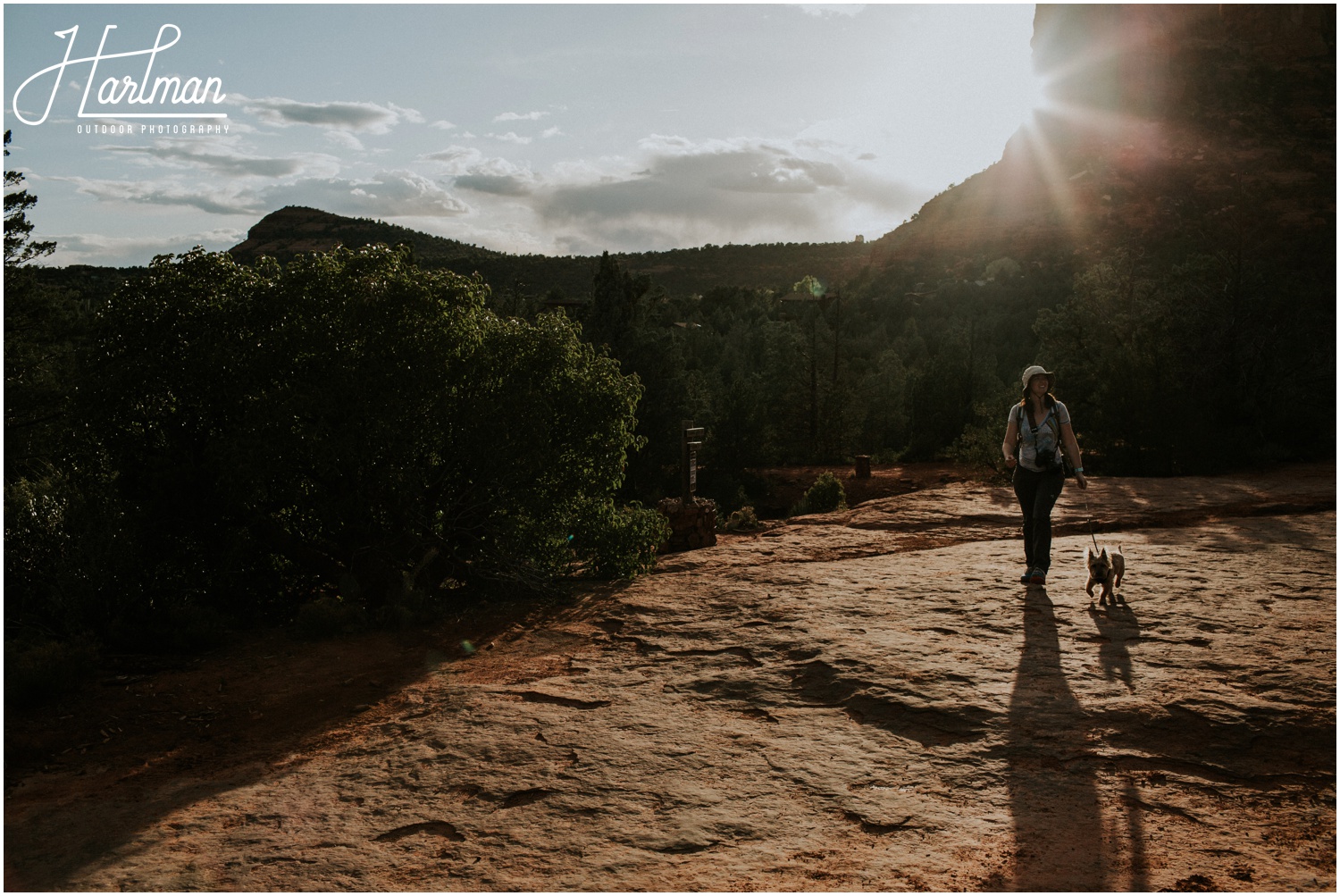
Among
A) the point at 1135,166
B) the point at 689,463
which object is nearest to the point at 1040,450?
Result: the point at 689,463

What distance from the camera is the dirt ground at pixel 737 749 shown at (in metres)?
3.12

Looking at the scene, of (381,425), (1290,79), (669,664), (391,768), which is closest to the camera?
(391,768)

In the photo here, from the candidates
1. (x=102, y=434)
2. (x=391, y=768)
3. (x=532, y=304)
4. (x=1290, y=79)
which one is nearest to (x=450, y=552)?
(x=102, y=434)

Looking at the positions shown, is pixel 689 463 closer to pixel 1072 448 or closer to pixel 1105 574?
pixel 1072 448

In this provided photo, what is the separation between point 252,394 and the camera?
6418mm

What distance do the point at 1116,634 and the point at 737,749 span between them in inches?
114

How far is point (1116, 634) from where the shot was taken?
217 inches

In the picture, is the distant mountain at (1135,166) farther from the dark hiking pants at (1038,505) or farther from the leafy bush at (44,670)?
the leafy bush at (44,670)

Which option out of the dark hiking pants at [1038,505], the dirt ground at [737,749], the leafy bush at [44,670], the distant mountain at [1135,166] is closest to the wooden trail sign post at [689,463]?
the dirt ground at [737,749]

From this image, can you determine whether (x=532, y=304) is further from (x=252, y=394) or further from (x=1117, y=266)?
(x=252, y=394)

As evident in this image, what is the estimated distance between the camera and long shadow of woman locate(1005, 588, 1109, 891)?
117 inches

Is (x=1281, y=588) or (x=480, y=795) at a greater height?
(x=1281, y=588)

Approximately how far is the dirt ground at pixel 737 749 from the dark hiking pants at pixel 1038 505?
11.3 inches

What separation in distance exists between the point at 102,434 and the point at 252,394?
1.22m
